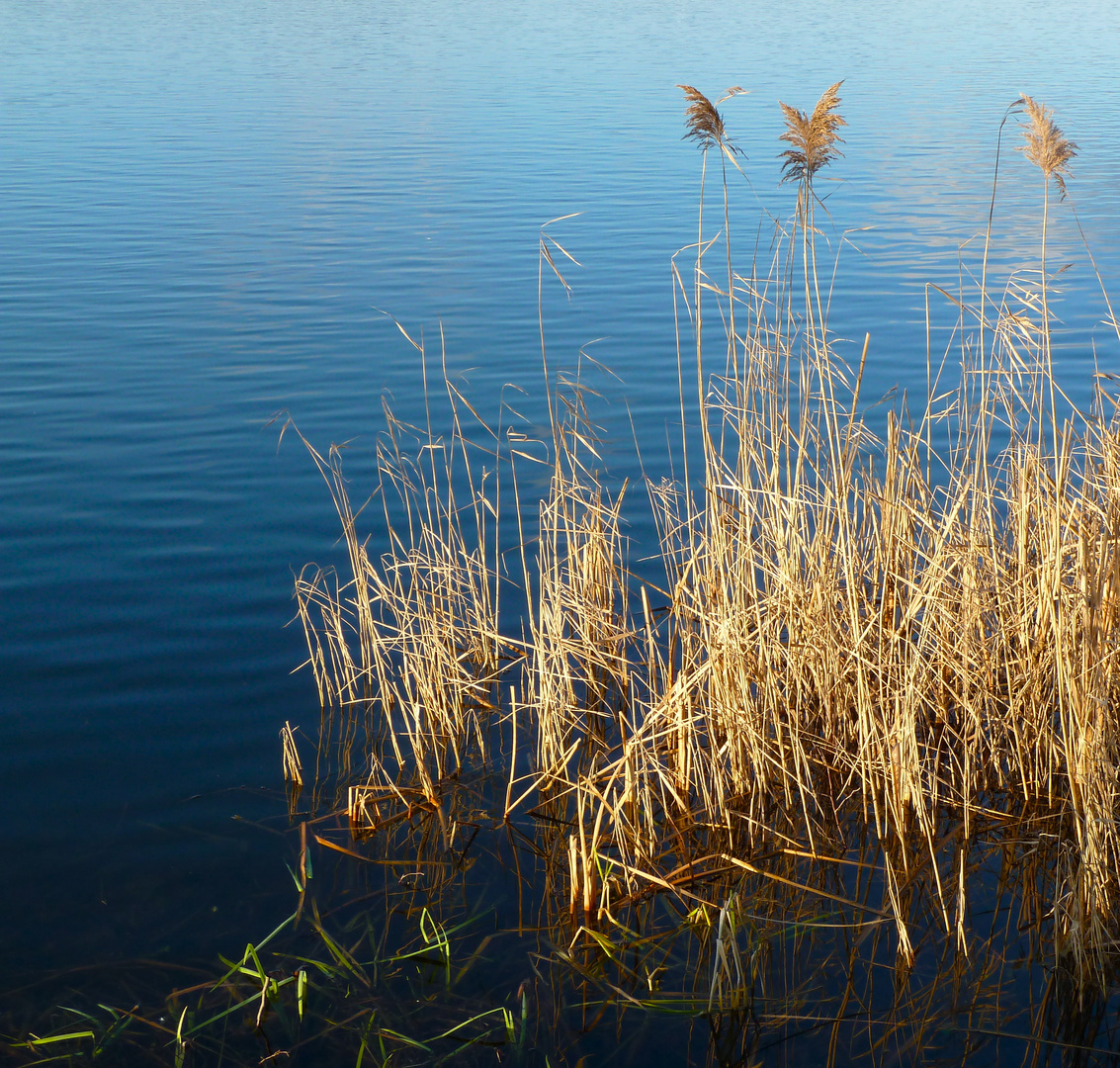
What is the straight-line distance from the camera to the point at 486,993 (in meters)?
3.03

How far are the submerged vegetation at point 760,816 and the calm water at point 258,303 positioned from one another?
44 cm

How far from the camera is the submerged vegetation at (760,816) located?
2.90 metres

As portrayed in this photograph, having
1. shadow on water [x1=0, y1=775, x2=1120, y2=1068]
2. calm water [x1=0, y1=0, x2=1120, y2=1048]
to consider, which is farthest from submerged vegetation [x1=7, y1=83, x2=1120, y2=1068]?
calm water [x1=0, y1=0, x2=1120, y2=1048]

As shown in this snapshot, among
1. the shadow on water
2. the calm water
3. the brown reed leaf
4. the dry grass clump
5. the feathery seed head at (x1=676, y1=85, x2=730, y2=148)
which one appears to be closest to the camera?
the shadow on water

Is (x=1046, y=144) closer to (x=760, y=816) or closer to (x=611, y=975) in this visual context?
(x=760, y=816)

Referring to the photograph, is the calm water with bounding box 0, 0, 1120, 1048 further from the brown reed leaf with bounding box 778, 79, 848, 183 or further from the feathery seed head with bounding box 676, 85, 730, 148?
the brown reed leaf with bounding box 778, 79, 848, 183

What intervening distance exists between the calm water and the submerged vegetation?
1.45 feet

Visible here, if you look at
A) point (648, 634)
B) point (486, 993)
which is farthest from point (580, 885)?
point (648, 634)

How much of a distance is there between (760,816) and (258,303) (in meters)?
8.10

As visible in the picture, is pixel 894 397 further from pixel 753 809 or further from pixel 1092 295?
pixel 753 809

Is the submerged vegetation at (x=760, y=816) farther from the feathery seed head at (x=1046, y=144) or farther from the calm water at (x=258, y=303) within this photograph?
the calm water at (x=258, y=303)

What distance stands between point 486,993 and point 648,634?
4.76 feet

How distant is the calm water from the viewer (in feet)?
13.1

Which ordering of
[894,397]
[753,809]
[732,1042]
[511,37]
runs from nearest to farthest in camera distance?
1. [732,1042]
2. [753,809]
3. [894,397]
4. [511,37]
